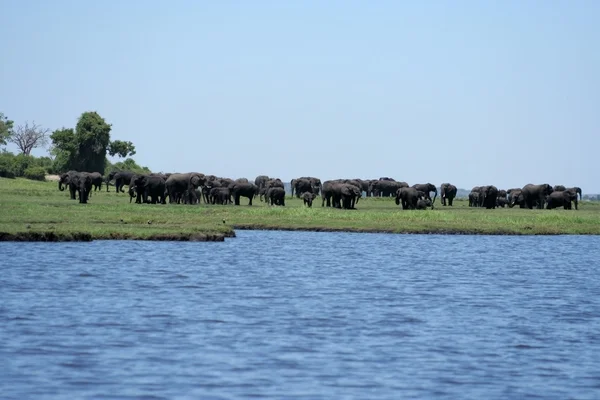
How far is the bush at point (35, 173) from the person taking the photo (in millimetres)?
114094

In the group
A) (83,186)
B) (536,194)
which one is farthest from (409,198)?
(83,186)

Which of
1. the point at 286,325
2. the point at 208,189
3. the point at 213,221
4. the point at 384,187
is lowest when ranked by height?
the point at 286,325

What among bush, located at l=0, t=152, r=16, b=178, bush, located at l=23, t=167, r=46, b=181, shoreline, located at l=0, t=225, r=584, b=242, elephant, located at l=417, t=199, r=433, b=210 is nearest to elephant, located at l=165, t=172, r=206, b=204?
elephant, located at l=417, t=199, r=433, b=210

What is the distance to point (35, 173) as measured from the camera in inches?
4523

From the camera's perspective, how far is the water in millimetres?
19016

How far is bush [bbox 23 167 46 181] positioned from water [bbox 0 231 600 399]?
71031 millimetres

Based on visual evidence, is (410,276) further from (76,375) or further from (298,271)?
(76,375)

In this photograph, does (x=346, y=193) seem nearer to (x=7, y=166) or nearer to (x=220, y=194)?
(x=220, y=194)

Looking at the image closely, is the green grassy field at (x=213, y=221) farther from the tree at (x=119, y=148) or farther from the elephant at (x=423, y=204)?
the tree at (x=119, y=148)

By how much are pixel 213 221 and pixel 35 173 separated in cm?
6241

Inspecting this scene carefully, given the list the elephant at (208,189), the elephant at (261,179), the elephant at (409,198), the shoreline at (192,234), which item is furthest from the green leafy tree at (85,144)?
the shoreline at (192,234)

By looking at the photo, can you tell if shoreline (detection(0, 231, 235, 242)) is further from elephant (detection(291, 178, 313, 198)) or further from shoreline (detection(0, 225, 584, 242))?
elephant (detection(291, 178, 313, 198))

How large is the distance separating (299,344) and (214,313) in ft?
16.5

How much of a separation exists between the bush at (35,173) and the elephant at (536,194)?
171 feet
